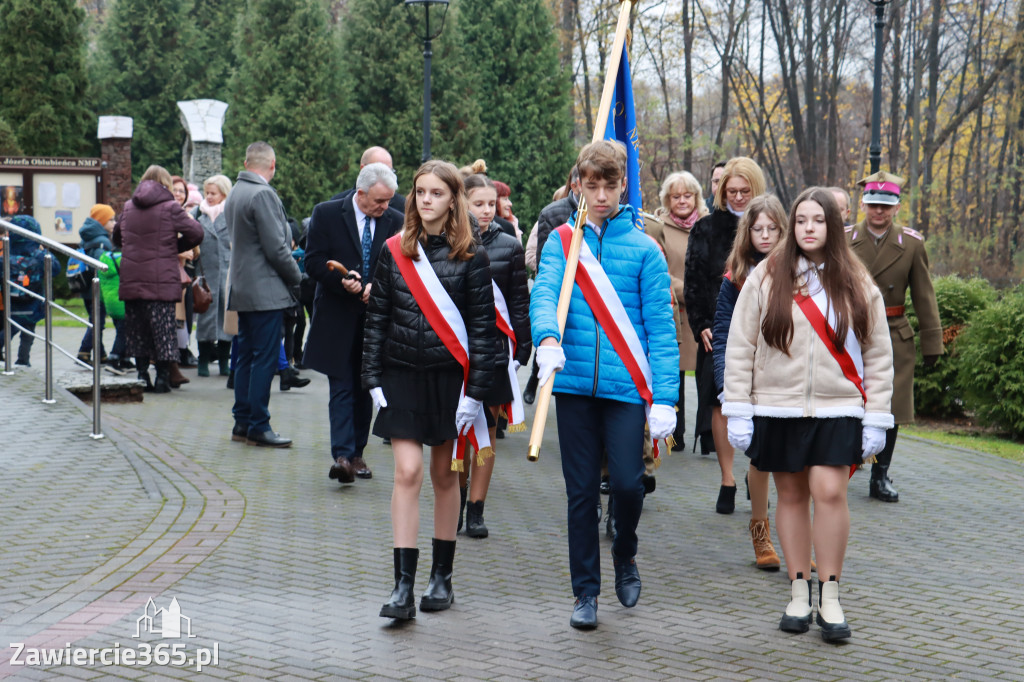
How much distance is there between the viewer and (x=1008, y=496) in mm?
8320

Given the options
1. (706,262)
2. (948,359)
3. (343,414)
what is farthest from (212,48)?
(706,262)

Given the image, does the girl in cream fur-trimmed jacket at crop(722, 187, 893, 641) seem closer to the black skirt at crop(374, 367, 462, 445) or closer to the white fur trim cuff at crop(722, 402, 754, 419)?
the white fur trim cuff at crop(722, 402, 754, 419)

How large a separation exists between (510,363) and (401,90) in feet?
91.7

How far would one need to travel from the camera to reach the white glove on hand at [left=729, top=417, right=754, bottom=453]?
4.97 metres

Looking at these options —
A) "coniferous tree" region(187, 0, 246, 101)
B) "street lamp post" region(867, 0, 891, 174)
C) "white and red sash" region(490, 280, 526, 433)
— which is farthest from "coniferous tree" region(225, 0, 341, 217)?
"white and red sash" region(490, 280, 526, 433)

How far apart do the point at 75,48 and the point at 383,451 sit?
1001 inches

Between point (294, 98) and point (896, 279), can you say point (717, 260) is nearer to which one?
point (896, 279)

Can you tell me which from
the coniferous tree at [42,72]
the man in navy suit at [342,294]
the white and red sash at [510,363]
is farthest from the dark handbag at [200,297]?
the coniferous tree at [42,72]

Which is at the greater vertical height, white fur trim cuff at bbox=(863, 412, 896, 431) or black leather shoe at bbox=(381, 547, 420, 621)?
white fur trim cuff at bbox=(863, 412, 896, 431)

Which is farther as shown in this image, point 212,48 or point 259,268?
point 212,48

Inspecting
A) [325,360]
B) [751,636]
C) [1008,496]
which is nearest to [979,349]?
[1008,496]

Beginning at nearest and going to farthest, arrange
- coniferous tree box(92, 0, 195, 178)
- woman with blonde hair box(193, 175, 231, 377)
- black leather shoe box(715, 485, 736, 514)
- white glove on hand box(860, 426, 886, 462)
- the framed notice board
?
white glove on hand box(860, 426, 886, 462)
black leather shoe box(715, 485, 736, 514)
woman with blonde hair box(193, 175, 231, 377)
the framed notice board
coniferous tree box(92, 0, 195, 178)

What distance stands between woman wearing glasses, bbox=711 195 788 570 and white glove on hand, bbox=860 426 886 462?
1.14m

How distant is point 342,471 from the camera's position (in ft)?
25.4
